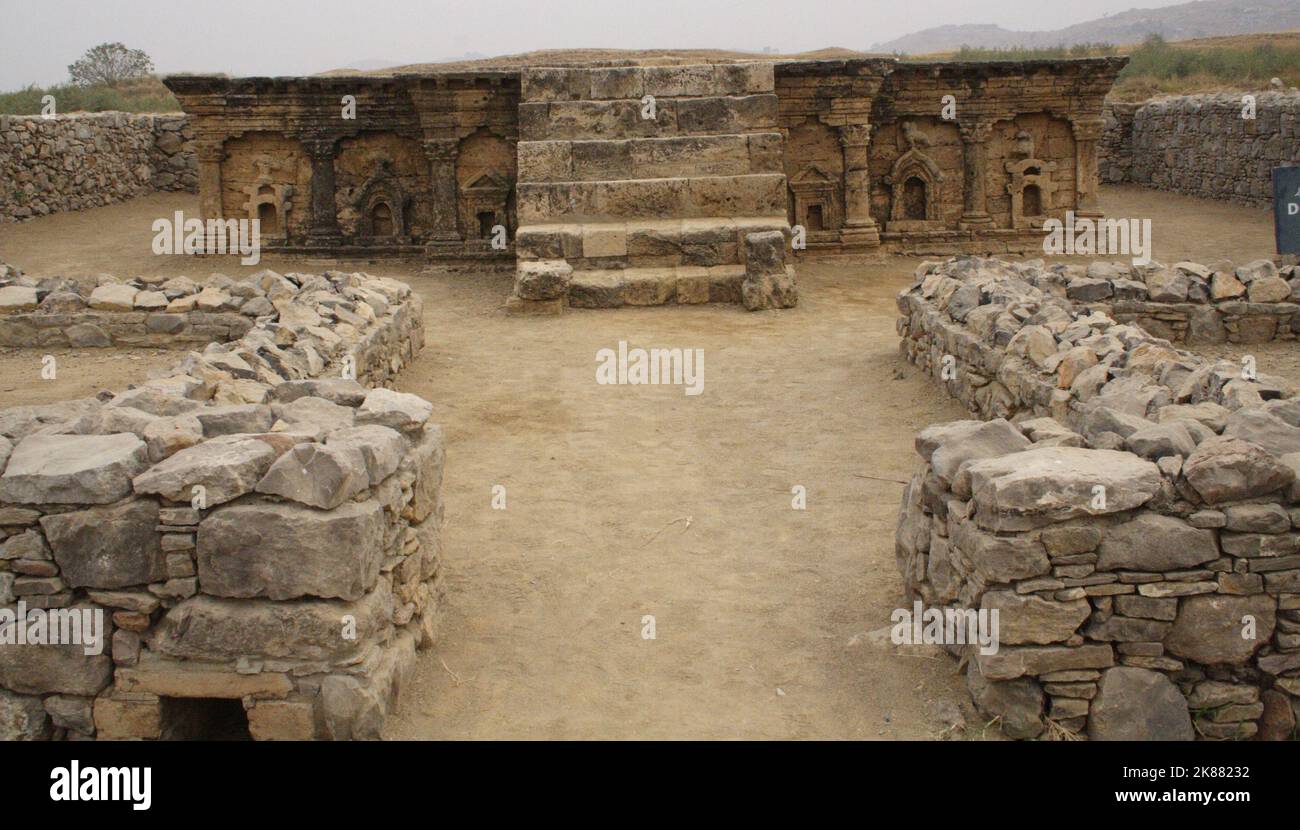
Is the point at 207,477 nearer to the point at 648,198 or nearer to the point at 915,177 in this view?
the point at 648,198

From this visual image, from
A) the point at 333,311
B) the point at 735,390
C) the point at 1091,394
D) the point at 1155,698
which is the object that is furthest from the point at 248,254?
the point at 1155,698

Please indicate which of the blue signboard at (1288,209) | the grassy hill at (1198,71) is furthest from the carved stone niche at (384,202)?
the grassy hill at (1198,71)

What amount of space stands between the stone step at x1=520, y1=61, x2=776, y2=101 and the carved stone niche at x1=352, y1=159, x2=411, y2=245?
8.37 feet

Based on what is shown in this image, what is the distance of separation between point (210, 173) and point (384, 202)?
238 cm

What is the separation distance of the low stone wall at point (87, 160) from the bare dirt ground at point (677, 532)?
1059 centimetres

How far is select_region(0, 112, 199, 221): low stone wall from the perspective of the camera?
1997cm

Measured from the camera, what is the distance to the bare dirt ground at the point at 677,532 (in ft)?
16.5

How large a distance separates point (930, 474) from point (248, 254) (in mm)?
13462

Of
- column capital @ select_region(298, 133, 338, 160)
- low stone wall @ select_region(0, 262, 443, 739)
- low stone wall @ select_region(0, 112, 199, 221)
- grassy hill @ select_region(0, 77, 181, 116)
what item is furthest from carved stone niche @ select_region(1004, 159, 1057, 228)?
grassy hill @ select_region(0, 77, 181, 116)

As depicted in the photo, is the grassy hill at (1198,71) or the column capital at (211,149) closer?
the column capital at (211,149)

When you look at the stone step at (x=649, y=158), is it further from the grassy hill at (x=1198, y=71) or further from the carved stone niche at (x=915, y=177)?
the grassy hill at (x=1198, y=71)

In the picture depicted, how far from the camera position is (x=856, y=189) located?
1653 centimetres

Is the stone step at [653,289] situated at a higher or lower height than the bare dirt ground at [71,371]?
higher

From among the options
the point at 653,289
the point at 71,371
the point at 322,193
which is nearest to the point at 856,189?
the point at 653,289
